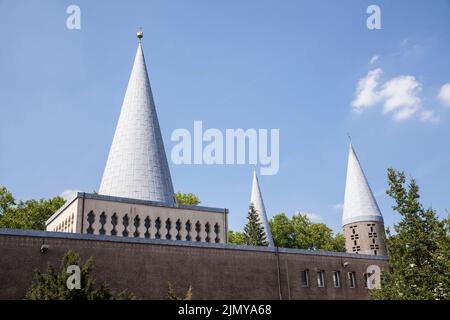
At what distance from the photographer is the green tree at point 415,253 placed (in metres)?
25.3

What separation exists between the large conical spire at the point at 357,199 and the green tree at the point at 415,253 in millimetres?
10831

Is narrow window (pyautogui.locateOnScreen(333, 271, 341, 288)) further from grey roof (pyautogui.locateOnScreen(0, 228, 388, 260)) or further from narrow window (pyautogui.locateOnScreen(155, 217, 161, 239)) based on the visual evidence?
narrow window (pyautogui.locateOnScreen(155, 217, 161, 239))

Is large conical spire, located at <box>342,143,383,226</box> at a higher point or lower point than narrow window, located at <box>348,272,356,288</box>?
higher

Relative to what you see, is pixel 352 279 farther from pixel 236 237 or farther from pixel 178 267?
pixel 236 237

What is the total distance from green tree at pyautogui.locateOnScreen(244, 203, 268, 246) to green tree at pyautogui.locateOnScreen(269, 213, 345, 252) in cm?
1232

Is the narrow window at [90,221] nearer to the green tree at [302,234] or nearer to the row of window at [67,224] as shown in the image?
the row of window at [67,224]

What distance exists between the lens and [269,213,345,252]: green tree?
61.3m

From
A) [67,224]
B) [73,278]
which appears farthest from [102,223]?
[73,278]

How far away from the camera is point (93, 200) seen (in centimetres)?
2706

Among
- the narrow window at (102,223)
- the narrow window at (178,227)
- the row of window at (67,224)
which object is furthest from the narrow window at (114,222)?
the narrow window at (178,227)

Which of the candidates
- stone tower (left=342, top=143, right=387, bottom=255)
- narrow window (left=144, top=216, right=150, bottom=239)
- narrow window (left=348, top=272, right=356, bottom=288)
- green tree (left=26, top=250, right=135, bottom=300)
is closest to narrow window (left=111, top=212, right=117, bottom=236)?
narrow window (left=144, top=216, right=150, bottom=239)

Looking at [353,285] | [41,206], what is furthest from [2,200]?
[353,285]

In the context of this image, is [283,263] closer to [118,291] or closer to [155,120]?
[118,291]

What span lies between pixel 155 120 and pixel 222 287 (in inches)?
501
